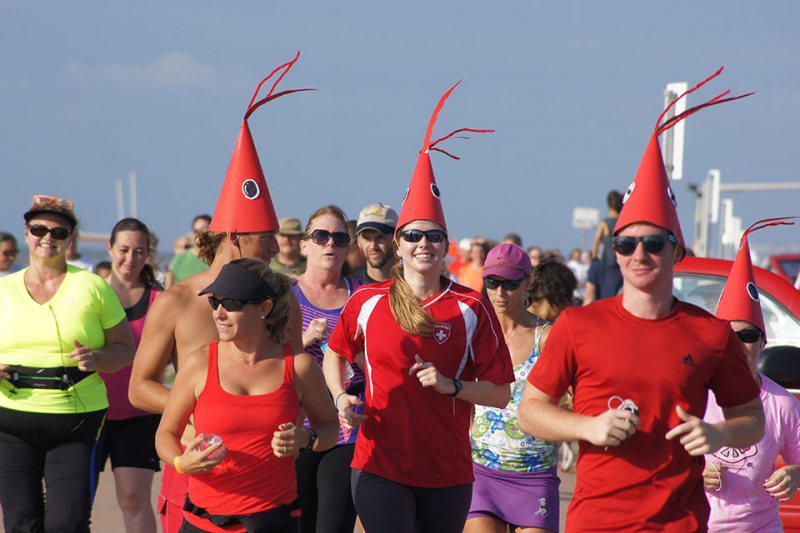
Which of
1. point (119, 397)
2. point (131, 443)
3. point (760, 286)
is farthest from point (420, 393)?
point (760, 286)

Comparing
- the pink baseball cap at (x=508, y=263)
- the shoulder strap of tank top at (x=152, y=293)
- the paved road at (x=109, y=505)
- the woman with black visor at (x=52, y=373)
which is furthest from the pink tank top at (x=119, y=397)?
the pink baseball cap at (x=508, y=263)

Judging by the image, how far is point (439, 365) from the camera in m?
5.08

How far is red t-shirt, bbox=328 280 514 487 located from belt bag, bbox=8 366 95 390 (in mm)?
1629

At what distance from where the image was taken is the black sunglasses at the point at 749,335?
198 inches

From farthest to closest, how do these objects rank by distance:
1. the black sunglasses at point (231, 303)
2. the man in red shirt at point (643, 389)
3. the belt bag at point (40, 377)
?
the belt bag at point (40, 377), the black sunglasses at point (231, 303), the man in red shirt at point (643, 389)

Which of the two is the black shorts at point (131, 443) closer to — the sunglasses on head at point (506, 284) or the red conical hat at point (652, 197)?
the sunglasses on head at point (506, 284)

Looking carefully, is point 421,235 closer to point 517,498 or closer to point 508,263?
point 508,263

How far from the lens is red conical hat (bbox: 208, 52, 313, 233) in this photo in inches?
206

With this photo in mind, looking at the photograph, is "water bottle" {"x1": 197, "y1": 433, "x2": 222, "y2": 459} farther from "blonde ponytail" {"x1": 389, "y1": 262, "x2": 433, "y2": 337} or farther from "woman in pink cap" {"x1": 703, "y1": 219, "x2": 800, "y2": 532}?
"woman in pink cap" {"x1": 703, "y1": 219, "x2": 800, "y2": 532}

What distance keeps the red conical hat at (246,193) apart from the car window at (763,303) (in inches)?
159

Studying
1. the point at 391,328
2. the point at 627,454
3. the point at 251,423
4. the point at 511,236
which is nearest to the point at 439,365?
the point at 391,328

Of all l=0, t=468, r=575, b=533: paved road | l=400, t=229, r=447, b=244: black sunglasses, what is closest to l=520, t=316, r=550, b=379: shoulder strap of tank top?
l=400, t=229, r=447, b=244: black sunglasses

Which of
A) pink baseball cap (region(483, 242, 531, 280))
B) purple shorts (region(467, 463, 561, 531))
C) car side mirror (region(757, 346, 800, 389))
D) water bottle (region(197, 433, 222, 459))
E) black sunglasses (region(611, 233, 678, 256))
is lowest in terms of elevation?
purple shorts (region(467, 463, 561, 531))

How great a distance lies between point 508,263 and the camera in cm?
631
